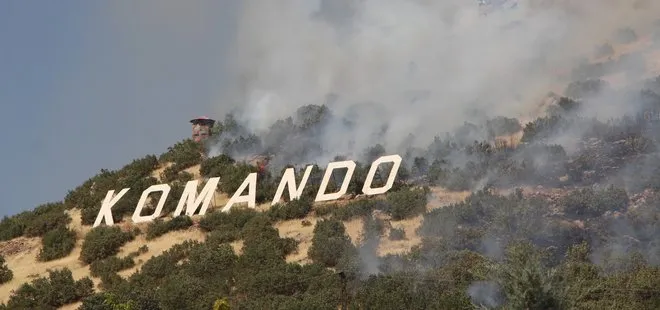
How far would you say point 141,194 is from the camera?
57.4 meters

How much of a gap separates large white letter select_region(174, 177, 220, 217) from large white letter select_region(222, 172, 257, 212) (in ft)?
4.11

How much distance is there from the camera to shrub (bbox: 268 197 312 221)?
165 feet

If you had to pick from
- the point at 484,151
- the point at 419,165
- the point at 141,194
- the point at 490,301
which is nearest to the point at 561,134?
the point at 484,151

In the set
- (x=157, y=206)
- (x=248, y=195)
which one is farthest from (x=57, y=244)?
(x=248, y=195)

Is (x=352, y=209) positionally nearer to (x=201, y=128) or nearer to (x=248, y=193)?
(x=248, y=193)

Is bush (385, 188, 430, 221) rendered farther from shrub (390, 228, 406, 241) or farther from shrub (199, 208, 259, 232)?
shrub (199, 208, 259, 232)

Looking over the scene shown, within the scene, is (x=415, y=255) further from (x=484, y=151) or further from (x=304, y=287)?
(x=484, y=151)

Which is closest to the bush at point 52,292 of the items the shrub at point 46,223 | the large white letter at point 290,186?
the shrub at point 46,223

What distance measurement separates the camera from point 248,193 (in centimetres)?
5506

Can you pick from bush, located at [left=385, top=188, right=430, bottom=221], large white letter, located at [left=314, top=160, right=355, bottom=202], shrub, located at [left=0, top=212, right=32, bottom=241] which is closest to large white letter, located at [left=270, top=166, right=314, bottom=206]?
large white letter, located at [left=314, top=160, right=355, bottom=202]

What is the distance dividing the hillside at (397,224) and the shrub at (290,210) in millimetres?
121

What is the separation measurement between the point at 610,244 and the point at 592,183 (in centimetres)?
751

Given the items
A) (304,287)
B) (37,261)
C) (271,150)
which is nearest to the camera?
(304,287)

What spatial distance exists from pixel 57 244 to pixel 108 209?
3951 millimetres
